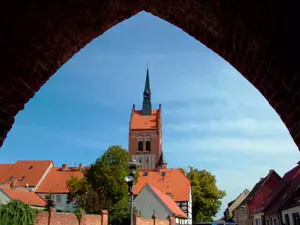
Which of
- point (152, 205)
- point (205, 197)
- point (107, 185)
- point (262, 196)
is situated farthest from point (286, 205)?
point (205, 197)

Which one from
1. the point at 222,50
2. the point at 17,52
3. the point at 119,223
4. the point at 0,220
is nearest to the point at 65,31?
the point at 17,52

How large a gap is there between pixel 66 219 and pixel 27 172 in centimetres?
4347

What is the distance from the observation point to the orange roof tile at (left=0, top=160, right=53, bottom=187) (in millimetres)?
57550

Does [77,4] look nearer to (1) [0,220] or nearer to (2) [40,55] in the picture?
(2) [40,55]

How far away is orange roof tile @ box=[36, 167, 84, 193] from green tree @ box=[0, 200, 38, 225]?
3988cm

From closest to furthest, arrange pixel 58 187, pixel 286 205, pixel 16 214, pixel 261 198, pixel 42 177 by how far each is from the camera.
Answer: pixel 16 214 → pixel 286 205 → pixel 261 198 → pixel 58 187 → pixel 42 177

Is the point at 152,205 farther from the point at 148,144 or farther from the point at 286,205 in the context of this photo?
the point at 148,144

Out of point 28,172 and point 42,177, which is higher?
point 28,172

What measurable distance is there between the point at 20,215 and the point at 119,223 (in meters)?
14.3

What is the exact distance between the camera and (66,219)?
63.2 ft

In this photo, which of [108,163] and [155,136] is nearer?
[108,163]

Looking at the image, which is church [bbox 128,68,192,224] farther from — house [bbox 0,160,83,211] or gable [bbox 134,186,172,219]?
house [bbox 0,160,83,211]

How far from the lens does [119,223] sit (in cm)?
2950

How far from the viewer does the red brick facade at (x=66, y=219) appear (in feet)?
57.7
